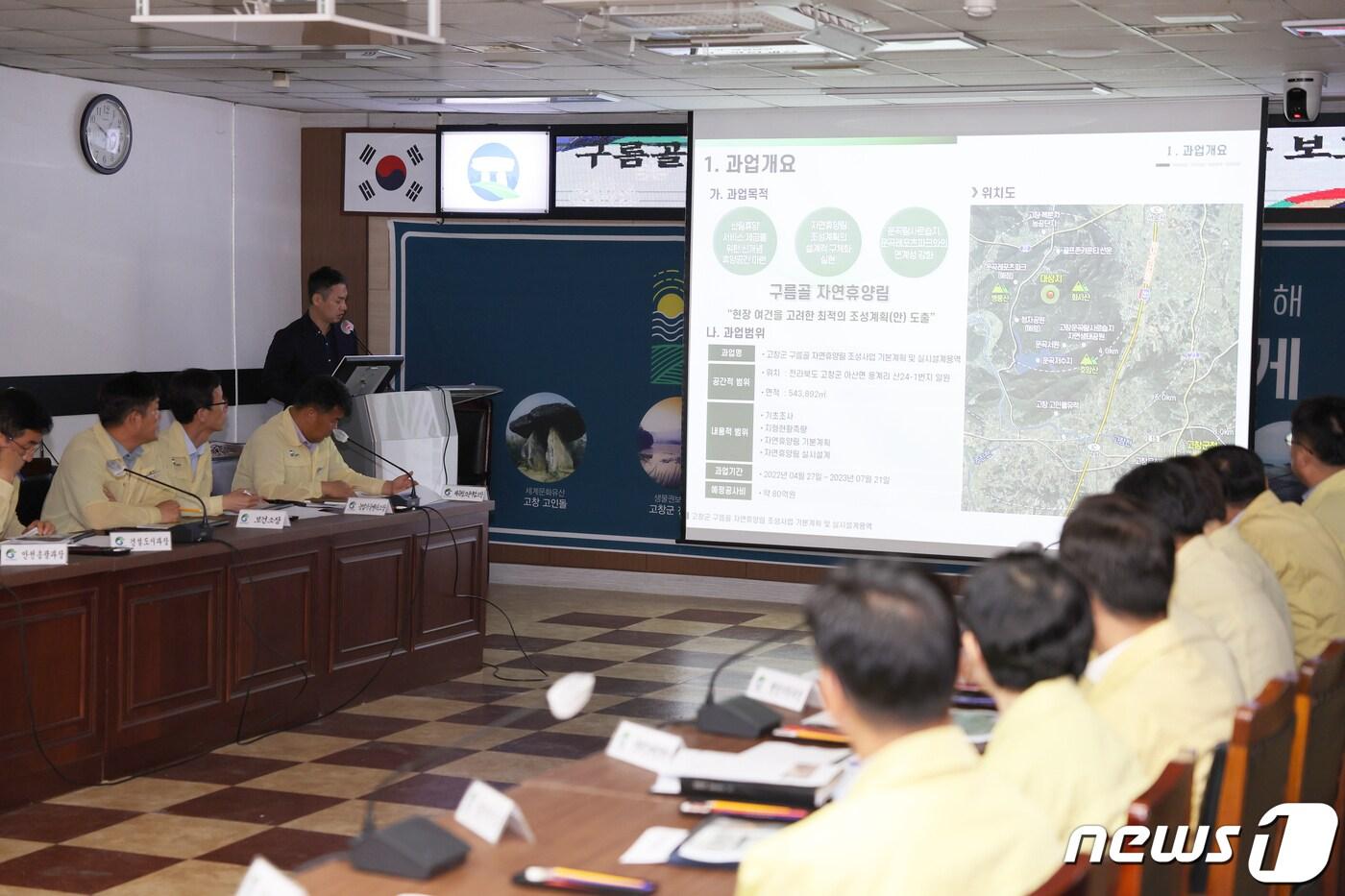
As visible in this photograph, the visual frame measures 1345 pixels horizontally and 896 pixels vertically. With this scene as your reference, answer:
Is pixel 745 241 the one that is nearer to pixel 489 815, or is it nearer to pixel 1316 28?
pixel 1316 28

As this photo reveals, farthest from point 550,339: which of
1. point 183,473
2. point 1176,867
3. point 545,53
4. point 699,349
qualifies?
point 1176,867

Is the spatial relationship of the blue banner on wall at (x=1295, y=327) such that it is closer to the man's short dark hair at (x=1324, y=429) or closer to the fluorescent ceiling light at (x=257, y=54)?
the man's short dark hair at (x=1324, y=429)

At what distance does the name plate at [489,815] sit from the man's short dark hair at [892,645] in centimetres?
71

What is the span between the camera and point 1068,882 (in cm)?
172

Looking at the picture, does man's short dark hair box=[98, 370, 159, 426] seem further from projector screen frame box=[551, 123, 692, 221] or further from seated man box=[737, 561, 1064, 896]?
seated man box=[737, 561, 1064, 896]

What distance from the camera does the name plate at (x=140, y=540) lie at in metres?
4.81

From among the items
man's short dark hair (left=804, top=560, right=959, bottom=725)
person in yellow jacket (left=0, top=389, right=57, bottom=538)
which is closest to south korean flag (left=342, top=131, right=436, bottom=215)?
person in yellow jacket (left=0, top=389, right=57, bottom=538)

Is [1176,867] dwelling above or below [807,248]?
below

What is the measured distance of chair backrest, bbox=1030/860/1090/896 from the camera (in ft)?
5.44

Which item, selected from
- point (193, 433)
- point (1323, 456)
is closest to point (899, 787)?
point (1323, 456)

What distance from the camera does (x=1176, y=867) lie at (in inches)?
85.1

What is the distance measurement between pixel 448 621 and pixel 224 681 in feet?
4.78

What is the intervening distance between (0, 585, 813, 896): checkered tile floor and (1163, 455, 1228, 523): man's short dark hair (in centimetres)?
134

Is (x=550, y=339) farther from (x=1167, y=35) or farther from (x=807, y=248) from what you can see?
(x=1167, y=35)
